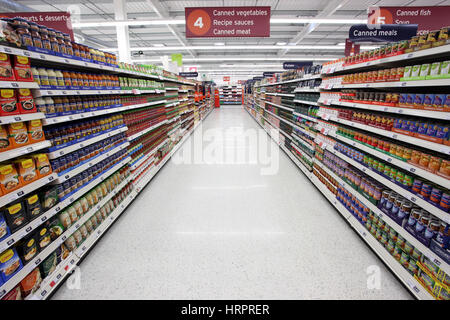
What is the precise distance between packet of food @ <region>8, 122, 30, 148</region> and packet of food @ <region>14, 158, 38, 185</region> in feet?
0.40

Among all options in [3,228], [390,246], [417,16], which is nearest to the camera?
[3,228]

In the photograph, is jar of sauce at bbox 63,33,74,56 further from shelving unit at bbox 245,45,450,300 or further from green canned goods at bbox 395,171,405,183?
green canned goods at bbox 395,171,405,183

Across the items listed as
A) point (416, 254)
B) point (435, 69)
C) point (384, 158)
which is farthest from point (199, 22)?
point (416, 254)

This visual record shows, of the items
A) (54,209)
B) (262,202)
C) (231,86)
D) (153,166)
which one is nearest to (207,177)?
(153,166)

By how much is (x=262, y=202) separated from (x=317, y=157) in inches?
56.7

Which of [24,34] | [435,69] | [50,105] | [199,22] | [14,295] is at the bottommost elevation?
[14,295]

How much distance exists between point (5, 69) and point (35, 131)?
1.51 ft

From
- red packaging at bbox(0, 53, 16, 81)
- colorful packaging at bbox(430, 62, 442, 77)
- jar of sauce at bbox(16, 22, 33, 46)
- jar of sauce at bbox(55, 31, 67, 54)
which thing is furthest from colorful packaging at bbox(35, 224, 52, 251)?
colorful packaging at bbox(430, 62, 442, 77)

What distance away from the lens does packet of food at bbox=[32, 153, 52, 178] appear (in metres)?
1.71

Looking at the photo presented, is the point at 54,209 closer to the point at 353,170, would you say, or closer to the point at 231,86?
the point at 353,170

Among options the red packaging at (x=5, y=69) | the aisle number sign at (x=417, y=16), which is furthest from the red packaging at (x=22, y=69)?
the aisle number sign at (x=417, y=16)

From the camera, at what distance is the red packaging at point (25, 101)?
154 centimetres

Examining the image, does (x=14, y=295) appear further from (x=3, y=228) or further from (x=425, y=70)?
(x=425, y=70)

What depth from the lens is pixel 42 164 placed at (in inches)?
68.9
